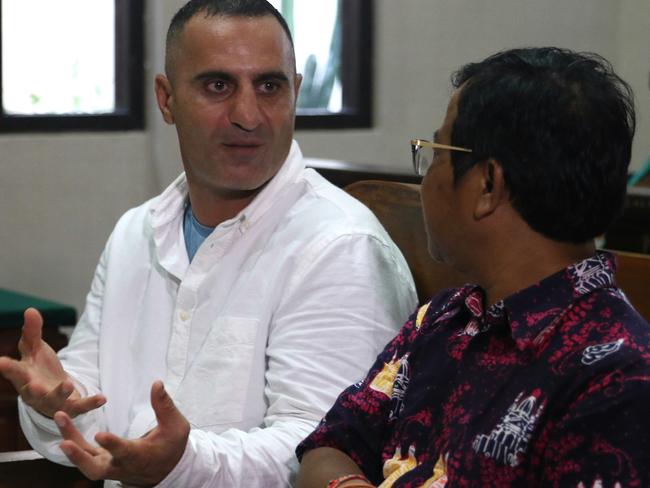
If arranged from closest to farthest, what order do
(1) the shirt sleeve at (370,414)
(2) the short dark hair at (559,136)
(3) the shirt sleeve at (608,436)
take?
(3) the shirt sleeve at (608,436) < (2) the short dark hair at (559,136) < (1) the shirt sleeve at (370,414)

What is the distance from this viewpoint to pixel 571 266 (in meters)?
1.30

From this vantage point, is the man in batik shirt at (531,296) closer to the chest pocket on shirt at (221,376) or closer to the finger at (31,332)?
the chest pocket on shirt at (221,376)

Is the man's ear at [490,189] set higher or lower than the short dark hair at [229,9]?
lower

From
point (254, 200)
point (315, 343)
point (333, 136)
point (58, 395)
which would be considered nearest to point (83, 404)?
point (58, 395)

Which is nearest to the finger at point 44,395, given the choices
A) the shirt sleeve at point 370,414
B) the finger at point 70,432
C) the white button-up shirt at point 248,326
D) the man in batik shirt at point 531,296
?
the white button-up shirt at point 248,326

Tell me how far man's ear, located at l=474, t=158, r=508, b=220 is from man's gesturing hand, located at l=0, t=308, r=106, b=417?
25.1 inches

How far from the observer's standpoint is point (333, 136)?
464 centimetres

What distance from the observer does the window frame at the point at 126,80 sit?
4176mm

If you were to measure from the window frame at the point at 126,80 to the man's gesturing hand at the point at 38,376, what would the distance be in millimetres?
2449

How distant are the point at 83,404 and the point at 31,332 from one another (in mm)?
170

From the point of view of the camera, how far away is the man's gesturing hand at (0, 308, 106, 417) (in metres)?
1.68

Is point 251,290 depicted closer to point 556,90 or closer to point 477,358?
point 477,358

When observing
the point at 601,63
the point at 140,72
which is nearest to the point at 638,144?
the point at 140,72

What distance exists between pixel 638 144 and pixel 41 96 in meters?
2.72
